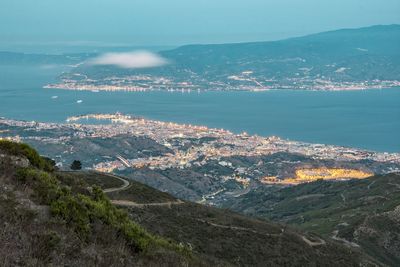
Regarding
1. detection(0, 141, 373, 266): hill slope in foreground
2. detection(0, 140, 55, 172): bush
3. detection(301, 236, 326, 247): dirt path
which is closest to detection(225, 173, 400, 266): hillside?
detection(301, 236, 326, 247): dirt path

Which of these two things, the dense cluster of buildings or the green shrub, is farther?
the dense cluster of buildings

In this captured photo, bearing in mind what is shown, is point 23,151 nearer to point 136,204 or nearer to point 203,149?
point 136,204

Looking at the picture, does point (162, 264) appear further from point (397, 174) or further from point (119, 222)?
point (397, 174)

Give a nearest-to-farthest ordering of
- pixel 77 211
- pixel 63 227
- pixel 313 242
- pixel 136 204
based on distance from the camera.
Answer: pixel 63 227 < pixel 77 211 < pixel 136 204 < pixel 313 242

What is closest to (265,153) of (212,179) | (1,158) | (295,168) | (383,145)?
(295,168)

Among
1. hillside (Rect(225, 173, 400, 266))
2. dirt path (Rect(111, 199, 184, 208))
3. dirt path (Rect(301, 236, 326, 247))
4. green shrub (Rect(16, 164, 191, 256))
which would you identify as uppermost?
green shrub (Rect(16, 164, 191, 256))

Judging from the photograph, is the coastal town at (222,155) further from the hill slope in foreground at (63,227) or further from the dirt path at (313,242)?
the hill slope in foreground at (63,227)

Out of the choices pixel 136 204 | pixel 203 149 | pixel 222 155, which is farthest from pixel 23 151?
pixel 203 149

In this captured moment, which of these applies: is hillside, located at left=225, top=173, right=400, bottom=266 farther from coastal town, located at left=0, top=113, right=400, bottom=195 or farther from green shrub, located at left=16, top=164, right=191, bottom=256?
green shrub, located at left=16, top=164, right=191, bottom=256

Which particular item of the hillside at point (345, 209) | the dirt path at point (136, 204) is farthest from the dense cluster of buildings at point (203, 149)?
the dirt path at point (136, 204)

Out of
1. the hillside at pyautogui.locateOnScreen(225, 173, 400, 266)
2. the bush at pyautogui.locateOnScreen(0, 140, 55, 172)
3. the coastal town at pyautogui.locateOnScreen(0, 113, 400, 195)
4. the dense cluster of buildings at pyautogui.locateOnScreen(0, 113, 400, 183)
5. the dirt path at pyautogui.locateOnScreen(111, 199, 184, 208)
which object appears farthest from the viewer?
the dense cluster of buildings at pyautogui.locateOnScreen(0, 113, 400, 183)
